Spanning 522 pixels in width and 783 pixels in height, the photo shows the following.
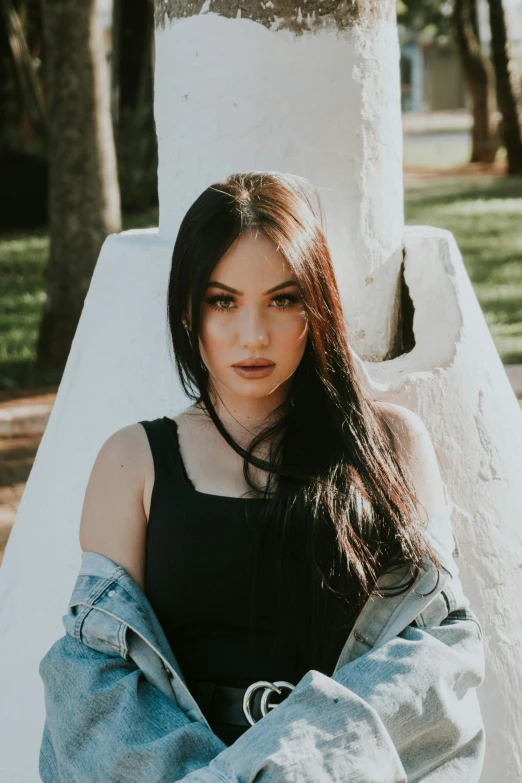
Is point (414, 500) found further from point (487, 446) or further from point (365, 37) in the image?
point (365, 37)

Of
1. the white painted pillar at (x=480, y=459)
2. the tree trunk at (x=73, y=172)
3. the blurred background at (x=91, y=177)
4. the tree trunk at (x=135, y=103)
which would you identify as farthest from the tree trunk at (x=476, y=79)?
the white painted pillar at (x=480, y=459)

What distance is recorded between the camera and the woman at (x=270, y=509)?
1.87 m

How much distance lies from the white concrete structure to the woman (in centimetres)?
49

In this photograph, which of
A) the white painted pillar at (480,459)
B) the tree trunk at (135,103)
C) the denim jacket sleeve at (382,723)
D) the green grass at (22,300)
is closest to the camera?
the denim jacket sleeve at (382,723)

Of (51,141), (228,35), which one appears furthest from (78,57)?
(228,35)

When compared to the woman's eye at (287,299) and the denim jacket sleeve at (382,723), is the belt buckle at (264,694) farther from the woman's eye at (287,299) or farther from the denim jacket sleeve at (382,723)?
the woman's eye at (287,299)

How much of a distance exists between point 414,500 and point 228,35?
121 centimetres

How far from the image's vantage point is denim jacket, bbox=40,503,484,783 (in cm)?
169

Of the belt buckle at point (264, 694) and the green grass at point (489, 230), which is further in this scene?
the green grass at point (489, 230)

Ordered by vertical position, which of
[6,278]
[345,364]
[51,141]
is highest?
[51,141]

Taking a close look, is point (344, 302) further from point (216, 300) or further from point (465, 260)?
point (465, 260)

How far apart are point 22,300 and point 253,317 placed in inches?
336

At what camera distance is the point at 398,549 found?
1922mm

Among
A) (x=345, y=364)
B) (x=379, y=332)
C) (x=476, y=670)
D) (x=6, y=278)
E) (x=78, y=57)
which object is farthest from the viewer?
(x=6, y=278)
